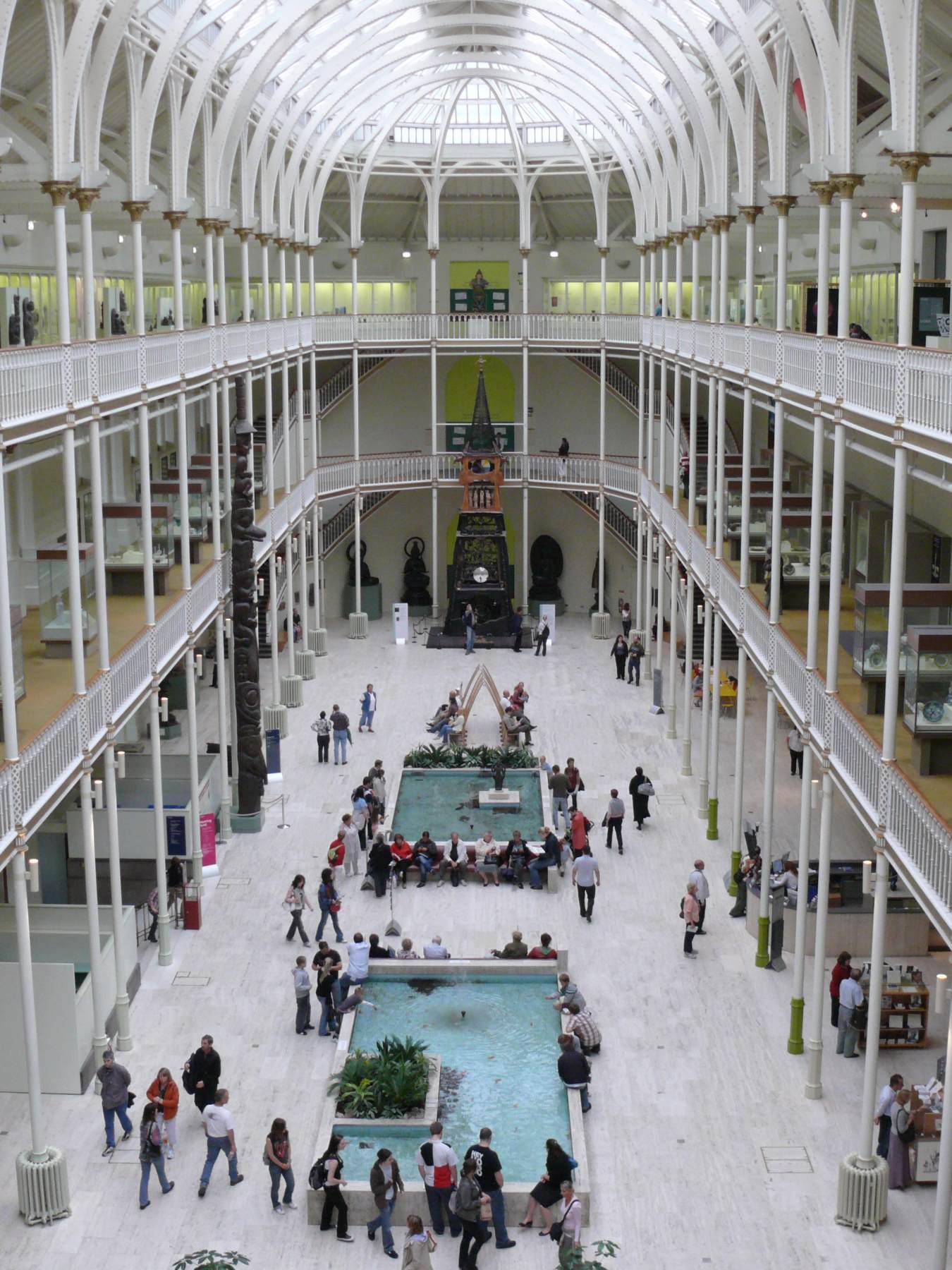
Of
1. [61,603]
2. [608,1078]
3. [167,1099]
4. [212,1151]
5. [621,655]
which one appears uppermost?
[61,603]

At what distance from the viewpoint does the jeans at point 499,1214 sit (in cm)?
1467

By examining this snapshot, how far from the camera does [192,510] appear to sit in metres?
27.6

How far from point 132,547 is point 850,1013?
1296cm

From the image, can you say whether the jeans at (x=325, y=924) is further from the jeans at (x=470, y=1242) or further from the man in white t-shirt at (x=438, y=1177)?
the jeans at (x=470, y=1242)

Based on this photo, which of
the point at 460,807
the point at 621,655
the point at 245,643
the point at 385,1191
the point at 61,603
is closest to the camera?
the point at 385,1191

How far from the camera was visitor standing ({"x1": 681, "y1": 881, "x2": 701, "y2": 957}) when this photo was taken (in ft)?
69.4

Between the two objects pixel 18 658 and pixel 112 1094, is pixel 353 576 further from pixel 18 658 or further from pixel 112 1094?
pixel 112 1094

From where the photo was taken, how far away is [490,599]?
41.1 metres

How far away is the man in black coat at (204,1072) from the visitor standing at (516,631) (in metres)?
23.9

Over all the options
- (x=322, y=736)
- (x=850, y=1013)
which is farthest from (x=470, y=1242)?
(x=322, y=736)

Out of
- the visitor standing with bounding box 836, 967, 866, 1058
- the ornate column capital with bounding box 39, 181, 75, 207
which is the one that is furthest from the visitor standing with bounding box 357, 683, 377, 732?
the ornate column capital with bounding box 39, 181, 75, 207

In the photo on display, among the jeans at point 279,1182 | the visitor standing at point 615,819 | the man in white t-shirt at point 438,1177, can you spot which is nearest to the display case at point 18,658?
the jeans at point 279,1182

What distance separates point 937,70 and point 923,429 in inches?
324

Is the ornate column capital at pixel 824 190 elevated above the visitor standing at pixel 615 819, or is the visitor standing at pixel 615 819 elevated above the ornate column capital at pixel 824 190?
the ornate column capital at pixel 824 190
